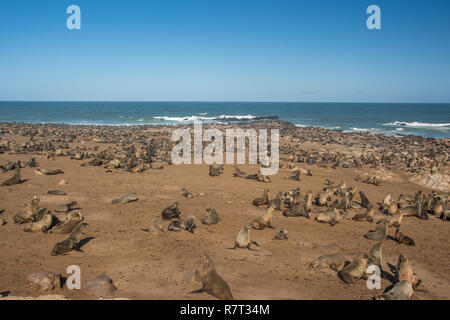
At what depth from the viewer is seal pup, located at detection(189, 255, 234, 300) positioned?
4492 mm

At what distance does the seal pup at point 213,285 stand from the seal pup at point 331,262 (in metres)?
2.02

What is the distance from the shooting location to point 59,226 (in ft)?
22.6

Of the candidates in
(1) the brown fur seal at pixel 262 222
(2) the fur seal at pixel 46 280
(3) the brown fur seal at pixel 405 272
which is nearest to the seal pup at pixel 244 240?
(1) the brown fur seal at pixel 262 222

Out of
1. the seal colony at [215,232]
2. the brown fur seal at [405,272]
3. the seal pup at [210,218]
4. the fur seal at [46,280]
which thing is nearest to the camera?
the fur seal at [46,280]

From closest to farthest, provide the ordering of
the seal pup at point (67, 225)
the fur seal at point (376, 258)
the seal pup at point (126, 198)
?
the fur seal at point (376, 258), the seal pup at point (67, 225), the seal pup at point (126, 198)

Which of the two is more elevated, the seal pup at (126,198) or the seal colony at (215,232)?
the seal pup at (126,198)

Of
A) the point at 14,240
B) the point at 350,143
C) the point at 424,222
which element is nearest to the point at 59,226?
the point at 14,240

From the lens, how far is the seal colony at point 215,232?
5.08 meters

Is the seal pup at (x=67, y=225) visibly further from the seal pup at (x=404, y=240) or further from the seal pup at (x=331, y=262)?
the seal pup at (x=404, y=240)

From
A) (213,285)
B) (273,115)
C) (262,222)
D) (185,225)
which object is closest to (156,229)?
(185,225)

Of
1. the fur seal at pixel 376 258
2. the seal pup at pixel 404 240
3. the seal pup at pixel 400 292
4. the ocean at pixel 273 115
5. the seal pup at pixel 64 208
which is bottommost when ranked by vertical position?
the seal pup at pixel 404 240

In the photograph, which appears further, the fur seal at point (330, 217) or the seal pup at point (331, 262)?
the fur seal at point (330, 217)

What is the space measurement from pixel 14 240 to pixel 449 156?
22.7 metres
